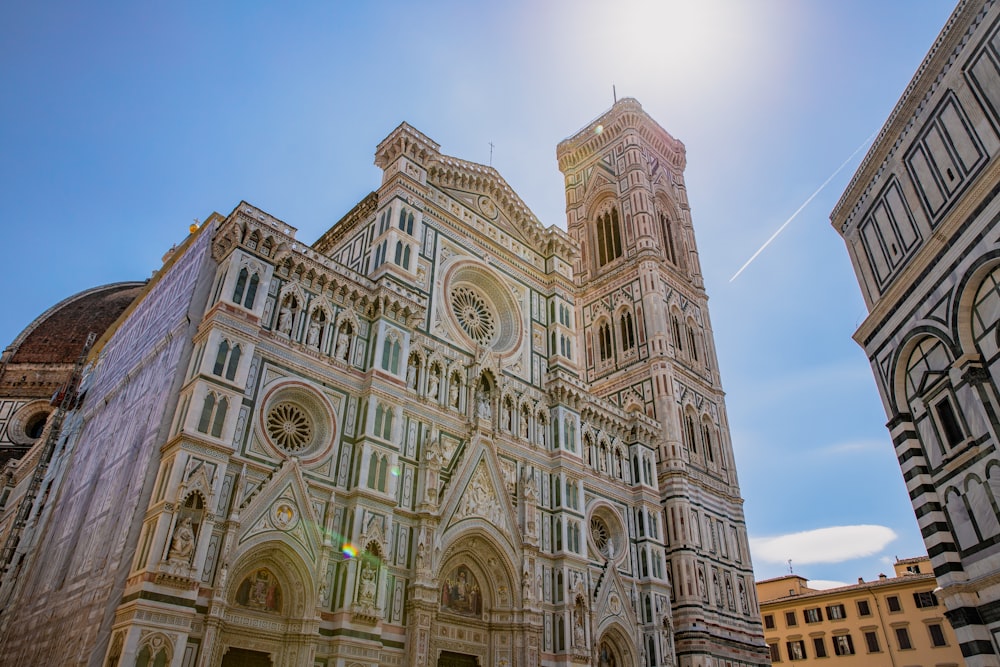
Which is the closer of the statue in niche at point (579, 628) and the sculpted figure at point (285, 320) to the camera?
the sculpted figure at point (285, 320)

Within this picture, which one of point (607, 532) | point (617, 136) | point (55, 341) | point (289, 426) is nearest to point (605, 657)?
point (607, 532)

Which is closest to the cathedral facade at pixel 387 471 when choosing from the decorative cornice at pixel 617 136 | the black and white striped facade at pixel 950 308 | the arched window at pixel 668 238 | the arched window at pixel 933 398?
the arched window at pixel 668 238

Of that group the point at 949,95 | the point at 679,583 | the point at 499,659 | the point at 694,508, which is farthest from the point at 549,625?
the point at 949,95

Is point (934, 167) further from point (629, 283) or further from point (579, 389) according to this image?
point (629, 283)

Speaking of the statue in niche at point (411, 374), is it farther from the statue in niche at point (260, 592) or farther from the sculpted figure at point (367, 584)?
the statue in niche at point (260, 592)

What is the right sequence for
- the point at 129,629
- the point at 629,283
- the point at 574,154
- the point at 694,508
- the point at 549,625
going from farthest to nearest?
the point at 574,154, the point at 629,283, the point at 694,508, the point at 549,625, the point at 129,629

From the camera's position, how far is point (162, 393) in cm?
1778

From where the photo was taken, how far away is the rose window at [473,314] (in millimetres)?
25328

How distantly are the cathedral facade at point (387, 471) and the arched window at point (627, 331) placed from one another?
902 millimetres

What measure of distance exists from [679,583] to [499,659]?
1036 cm

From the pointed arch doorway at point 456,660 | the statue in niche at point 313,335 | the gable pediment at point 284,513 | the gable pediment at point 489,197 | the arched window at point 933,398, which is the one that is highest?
the gable pediment at point 489,197

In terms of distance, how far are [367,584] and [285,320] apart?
7266 mm

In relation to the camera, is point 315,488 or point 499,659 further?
point 499,659

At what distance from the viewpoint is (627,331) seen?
3506 centimetres
